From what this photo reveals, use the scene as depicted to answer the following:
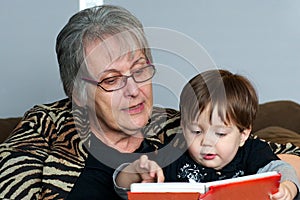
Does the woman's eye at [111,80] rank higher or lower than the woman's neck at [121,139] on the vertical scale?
higher

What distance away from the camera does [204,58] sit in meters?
1.89

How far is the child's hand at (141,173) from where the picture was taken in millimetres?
1534

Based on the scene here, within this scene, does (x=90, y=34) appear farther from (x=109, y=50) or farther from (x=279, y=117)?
(x=279, y=117)

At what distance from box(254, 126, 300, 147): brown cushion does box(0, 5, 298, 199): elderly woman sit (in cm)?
50

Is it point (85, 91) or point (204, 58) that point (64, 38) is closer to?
point (85, 91)

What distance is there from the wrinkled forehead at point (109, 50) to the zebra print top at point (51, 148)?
176 mm

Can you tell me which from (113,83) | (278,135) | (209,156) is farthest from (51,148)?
(278,135)

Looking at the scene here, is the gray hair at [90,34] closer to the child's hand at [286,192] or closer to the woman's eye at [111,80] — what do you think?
the woman's eye at [111,80]

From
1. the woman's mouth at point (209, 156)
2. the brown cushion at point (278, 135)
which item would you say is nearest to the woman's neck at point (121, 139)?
the woman's mouth at point (209, 156)

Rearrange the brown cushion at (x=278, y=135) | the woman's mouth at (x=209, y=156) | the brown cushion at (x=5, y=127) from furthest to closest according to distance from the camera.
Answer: the brown cushion at (x=5, y=127)
the brown cushion at (x=278, y=135)
the woman's mouth at (x=209, y=156)

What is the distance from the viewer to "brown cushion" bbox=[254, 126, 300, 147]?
2395 millimetres

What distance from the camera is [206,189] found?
1.41 metres

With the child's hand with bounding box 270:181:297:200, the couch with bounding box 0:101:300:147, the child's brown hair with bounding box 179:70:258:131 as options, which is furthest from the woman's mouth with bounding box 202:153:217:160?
the couch with bounding box 0:101:300:147

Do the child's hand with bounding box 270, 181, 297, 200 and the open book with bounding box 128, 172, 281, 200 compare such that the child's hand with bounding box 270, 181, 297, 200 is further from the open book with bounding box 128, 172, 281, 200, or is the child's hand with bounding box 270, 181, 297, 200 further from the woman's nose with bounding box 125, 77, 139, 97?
the woman's nose with bounding box 125, 77, 139, 97
